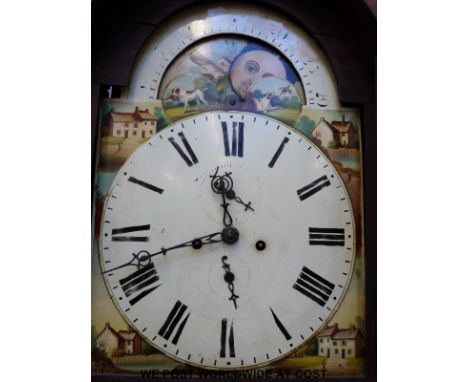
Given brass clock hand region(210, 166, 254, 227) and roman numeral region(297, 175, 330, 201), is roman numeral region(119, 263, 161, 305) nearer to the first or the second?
brass clock hand region(210, 166, 254, 227)

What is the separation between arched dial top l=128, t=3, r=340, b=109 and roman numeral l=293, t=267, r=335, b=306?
1.52ft

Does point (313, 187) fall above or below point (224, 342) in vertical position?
above

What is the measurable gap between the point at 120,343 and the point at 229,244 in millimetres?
377

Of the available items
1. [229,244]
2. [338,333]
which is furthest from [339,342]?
[229,244]

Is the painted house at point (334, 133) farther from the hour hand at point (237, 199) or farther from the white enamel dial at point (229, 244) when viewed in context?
the hour hand at point (237, 199)

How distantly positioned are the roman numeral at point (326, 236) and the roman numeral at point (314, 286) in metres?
0.08

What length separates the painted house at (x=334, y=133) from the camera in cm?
166

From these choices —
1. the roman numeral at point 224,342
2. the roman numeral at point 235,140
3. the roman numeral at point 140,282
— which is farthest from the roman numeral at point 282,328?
the roman numeral at point 235,140

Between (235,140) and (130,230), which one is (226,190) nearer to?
(235,140)

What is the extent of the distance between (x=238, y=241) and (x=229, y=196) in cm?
12

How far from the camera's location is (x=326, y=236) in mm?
1612

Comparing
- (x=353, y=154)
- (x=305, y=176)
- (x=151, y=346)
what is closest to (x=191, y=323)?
(x=151, y=346)

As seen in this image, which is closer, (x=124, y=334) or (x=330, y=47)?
(x=124, y=334)

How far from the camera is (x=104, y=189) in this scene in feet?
5.26
